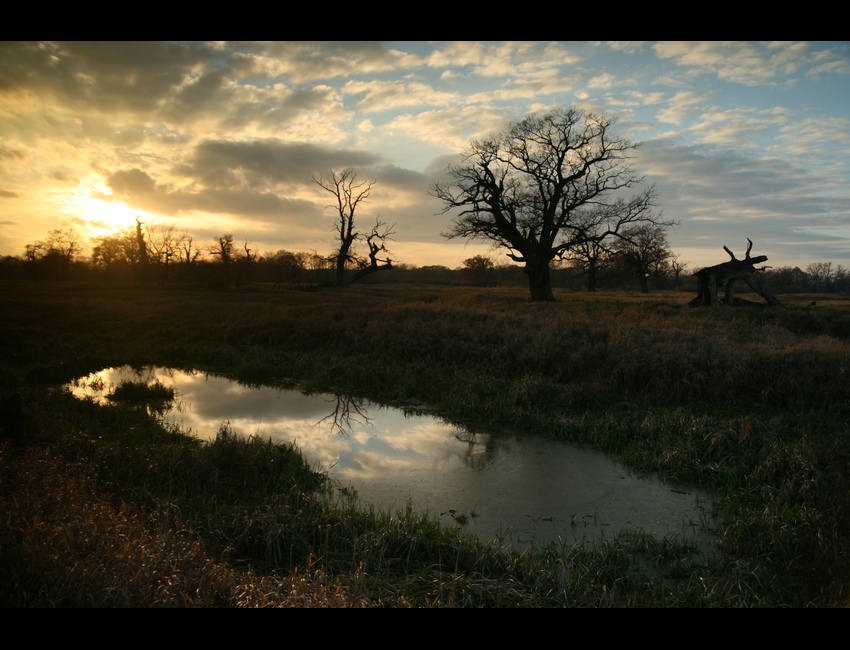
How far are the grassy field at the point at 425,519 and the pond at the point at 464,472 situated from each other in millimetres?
470

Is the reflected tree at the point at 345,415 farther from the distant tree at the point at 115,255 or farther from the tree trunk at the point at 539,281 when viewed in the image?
the distant tree at the point at 115,255

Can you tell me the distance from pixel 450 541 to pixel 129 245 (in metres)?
63.3

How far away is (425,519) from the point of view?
216 inches

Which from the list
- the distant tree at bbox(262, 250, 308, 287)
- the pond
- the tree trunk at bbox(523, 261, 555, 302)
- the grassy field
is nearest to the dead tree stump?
the tree trunk at bbox(523, 261, 555, 302)

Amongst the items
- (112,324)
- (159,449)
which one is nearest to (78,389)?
(159,449)

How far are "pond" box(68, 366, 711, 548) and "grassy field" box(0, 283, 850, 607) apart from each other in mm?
470

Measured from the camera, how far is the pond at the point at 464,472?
6.06 m

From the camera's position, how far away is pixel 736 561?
476 centimetres

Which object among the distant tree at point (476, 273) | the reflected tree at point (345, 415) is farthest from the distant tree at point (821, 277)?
the reflected tree at point (345, 415)

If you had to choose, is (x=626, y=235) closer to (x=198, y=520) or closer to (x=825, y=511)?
(x=825, y=511)

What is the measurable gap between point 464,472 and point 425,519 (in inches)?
90.3

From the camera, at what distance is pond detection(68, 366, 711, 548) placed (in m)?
6.06

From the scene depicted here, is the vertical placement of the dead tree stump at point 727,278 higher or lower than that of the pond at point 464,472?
higher

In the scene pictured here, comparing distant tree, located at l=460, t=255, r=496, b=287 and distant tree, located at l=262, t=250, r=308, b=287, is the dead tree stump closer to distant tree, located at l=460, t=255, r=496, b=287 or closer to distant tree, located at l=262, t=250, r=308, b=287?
distant tree, located at l=262, t=250, r=308, b=287
